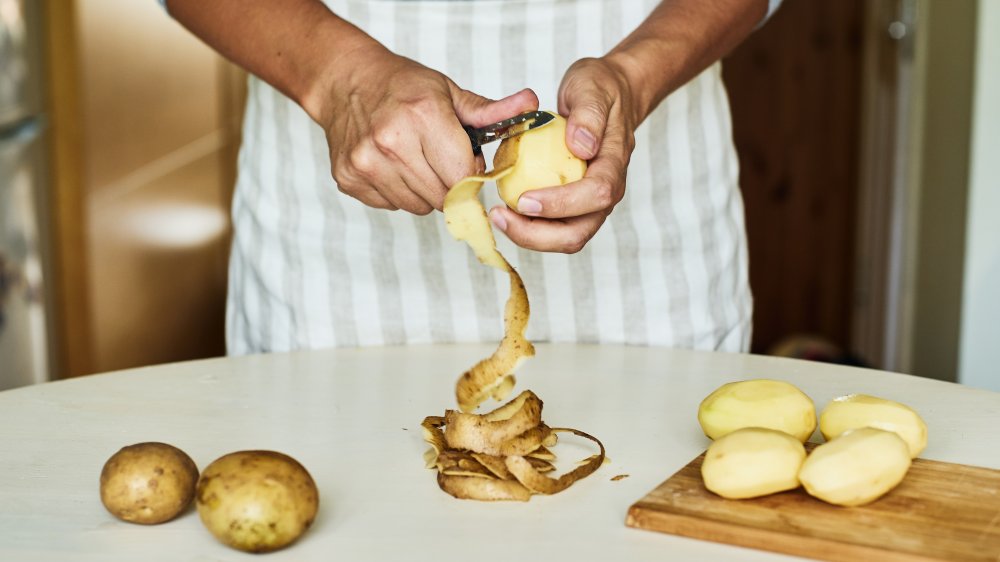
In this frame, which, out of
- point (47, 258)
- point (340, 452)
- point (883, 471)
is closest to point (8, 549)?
point (340, 452)

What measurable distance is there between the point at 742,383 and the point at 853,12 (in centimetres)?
383

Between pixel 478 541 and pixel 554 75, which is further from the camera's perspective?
pixel 554 75

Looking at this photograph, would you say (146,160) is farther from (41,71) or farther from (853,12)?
(853,12)

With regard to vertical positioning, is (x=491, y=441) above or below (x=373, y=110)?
below

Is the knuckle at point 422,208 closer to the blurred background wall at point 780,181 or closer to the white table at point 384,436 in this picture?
the white table at point 384,436

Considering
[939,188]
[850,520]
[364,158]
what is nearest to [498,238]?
[364,158]

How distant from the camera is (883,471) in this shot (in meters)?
0.78

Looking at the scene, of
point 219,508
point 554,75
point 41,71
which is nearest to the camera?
point 219,508

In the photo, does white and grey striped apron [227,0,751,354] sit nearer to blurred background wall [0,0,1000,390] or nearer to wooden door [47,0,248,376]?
blurred background wall [0,0,1000,390]

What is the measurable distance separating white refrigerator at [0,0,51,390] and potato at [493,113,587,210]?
1.94 metres

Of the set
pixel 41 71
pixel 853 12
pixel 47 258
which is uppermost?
pixel 853 12

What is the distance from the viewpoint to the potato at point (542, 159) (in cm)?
97

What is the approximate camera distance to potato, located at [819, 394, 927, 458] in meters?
0.88

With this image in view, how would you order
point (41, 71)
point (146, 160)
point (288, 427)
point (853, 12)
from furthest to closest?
1. point (853, 12)
2. point (146, 160)
3. point (41, 71)
4. point (288, 427)
